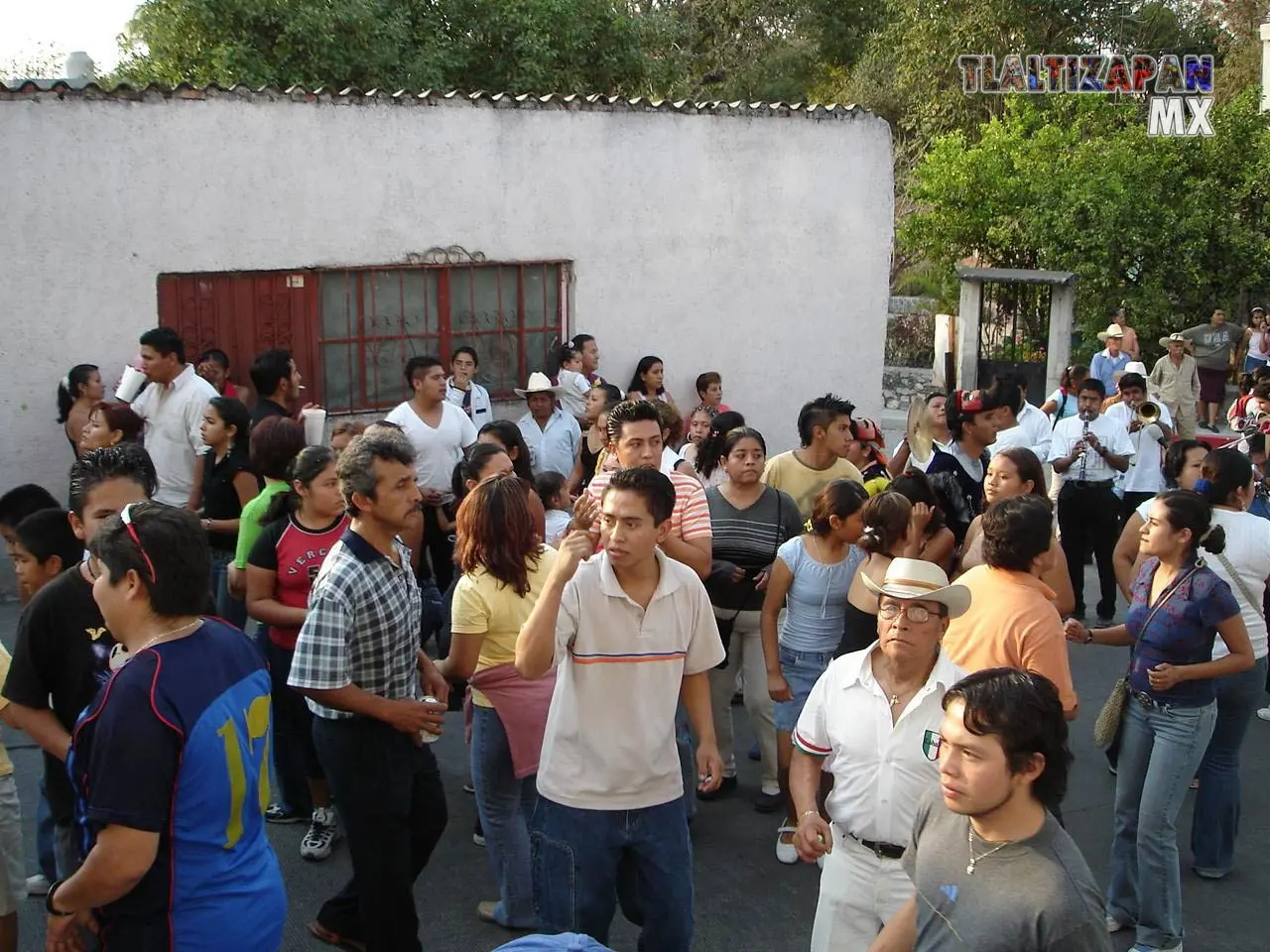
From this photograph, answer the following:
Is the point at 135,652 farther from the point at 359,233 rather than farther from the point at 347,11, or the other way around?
the point at 347,11

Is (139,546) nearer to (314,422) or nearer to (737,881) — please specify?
(737,881)

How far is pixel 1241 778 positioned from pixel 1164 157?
17.9 m

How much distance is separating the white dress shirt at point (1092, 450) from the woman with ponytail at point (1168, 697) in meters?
4.18

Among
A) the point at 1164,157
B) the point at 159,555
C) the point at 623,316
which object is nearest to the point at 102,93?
the point at 623,316

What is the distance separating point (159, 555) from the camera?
10.8ft

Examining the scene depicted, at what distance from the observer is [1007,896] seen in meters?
2.88

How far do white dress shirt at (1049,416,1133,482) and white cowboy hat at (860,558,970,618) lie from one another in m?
5.76

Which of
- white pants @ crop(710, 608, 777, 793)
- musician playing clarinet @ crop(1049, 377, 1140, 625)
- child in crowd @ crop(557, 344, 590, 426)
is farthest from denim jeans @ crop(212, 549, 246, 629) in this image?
musician playing clarinet @ crop(1049, 377, 1140, 625)

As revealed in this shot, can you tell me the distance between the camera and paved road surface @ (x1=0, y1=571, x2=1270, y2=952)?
17.2ft

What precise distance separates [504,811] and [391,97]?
7.06m

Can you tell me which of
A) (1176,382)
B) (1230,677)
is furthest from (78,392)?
(1176,382)

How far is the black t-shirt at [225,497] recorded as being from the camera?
6.76 metres

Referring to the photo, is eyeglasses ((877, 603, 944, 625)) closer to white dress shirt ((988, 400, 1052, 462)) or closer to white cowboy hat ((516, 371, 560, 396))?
white dress shirt ((988, 400, 1052, 462))

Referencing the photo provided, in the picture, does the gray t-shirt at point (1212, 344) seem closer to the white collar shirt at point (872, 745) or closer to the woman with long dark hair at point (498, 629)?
the woman with long dark hair at point (498, 629)
